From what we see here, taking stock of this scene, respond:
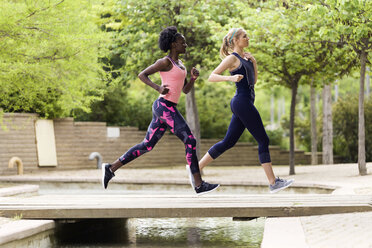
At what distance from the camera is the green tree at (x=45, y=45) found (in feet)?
37.8

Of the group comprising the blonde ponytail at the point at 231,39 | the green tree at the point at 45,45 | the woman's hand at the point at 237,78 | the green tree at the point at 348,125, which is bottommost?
the green tree at the point at 348,125

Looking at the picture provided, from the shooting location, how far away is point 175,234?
8.31 m

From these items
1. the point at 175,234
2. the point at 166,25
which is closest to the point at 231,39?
the point at 175,234

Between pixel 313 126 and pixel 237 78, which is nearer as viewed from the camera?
pixel 237 78

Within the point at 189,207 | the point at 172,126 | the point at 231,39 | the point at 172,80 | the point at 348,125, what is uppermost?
the point at 231,39

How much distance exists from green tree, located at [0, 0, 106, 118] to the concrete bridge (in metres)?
4.59

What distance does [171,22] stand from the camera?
16906 millimetres

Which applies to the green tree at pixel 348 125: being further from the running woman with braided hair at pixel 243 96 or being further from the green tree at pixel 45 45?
the running woman with braided hair at pixel 243 96

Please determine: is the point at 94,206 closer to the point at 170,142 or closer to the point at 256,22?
the point at 256,22

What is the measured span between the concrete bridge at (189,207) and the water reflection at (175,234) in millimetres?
526

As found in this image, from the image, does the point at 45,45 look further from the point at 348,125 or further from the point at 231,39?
the point at 348,125

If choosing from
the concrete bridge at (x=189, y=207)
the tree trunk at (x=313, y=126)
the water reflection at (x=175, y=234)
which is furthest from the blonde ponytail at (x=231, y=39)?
the tree trunk at (x=313, y=126)

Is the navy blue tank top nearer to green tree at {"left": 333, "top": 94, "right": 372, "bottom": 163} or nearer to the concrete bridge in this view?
the concrete bridge

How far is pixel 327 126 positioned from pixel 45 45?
13504 mm
